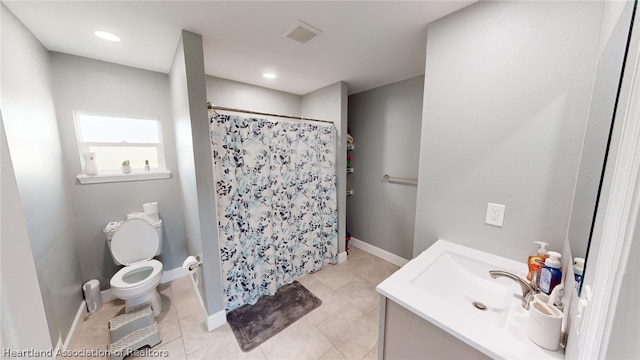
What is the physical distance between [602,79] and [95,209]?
133 inches

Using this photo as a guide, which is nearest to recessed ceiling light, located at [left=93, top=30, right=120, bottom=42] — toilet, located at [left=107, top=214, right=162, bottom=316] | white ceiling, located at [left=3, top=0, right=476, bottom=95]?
white ceiling, located at [left=3, top=0, right=476, bottom=95]

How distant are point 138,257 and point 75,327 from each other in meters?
0.59

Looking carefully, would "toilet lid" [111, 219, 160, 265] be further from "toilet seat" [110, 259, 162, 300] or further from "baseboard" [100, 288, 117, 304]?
"baseboard" [100, 288, 117, 304]

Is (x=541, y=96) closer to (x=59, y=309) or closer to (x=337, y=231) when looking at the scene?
(x=337, y=231)

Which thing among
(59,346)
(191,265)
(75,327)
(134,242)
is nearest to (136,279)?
(134,242)

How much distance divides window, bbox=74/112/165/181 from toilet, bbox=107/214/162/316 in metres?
0.59

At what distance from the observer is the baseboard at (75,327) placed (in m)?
1.54

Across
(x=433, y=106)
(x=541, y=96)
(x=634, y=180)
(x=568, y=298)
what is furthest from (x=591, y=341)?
(x=433, y=106)

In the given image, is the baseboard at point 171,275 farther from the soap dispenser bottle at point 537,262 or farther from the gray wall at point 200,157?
the soap dispenser bottle at point 537,262

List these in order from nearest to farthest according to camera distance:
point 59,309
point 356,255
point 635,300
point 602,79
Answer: point 635,300, point 602,79, point 59,309, point 356,255

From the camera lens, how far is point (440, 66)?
1378 mm

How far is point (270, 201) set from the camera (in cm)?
211

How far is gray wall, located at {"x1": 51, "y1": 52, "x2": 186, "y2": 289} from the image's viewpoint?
186cm

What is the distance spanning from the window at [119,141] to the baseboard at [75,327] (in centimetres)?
120
